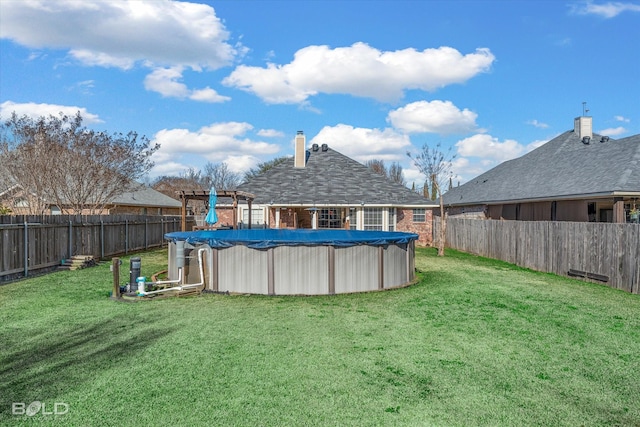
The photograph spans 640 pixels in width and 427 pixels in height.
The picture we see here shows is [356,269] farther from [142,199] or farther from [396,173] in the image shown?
[396,173]

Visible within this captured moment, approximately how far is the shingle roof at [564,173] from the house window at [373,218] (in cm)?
513

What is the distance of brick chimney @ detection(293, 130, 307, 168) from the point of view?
2296 centimetres

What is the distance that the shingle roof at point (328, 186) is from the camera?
2077cm

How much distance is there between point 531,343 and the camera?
541 centimetres

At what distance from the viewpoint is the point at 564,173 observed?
16.7 meters

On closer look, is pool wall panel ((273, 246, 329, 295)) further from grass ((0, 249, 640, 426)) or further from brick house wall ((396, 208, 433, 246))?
brick house wall ((396, 208, 433, 246))

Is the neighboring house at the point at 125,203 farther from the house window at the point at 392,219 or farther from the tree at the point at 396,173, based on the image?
the tree at the point at 396,173

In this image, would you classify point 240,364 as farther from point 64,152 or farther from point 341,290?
point 64,152

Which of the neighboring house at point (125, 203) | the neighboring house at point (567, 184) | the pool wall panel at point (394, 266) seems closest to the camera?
the pool wall panel at point (394, 266)

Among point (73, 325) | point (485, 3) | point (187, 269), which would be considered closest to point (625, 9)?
point (485, 3)

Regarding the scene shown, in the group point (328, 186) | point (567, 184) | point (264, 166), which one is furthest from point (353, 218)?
point (264, 166)

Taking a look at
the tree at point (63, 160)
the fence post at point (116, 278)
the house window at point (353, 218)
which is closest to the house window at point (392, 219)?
the house window at point (353, 218)
